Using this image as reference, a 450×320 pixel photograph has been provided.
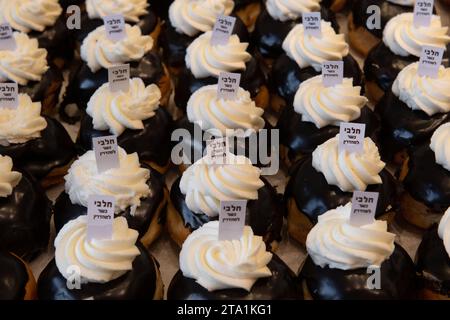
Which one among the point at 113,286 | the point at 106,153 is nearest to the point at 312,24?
the point at 106,153

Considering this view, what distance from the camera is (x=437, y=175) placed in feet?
10.0

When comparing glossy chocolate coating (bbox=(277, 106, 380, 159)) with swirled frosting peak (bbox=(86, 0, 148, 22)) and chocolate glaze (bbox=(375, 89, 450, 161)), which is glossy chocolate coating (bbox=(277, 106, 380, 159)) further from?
swirled frosting peak (bbox=(86, 0, 148, 22))

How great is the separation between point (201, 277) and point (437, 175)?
1.30 metres

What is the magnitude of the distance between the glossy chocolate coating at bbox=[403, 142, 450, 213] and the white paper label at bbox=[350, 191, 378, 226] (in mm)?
600

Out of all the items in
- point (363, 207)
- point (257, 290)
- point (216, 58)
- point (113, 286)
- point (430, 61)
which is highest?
point (430, 61)

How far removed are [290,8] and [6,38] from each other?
1775 mm

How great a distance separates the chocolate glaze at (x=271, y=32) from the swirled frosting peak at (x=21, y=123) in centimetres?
156

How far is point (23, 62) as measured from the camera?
3.82 meters

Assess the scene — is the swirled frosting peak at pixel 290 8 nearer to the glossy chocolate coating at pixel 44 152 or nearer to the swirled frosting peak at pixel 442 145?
the swirled frosting peak at pixel 442 145

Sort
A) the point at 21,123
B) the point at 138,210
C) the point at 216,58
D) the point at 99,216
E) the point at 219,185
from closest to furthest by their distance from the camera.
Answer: the point at 99,216
the point at 219,185
the point at 138,210
the point at 21,123
the point at 216,58

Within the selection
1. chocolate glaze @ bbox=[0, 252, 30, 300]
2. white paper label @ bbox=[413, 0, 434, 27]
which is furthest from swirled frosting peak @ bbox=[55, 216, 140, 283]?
white paper label @ bbox=[413, 0, 434, 27]

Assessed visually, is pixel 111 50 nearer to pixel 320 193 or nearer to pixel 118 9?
pixel 118 9

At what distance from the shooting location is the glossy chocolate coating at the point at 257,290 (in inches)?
96.1
